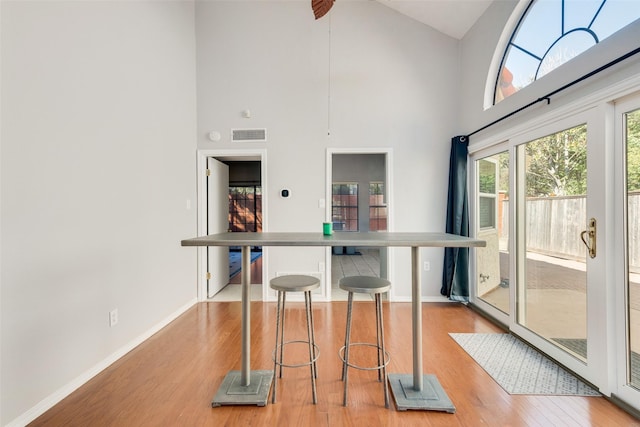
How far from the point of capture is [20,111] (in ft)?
5.14

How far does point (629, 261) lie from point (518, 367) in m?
1.06

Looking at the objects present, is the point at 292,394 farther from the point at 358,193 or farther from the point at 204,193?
the point at 358,193

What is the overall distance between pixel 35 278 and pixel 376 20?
13.8 feet

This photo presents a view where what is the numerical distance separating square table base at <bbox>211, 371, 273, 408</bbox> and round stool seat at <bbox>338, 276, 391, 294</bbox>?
85cm

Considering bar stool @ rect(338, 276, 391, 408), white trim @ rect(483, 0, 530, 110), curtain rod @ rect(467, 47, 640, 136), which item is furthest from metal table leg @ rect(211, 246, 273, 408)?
white trim @ rect(483, 0, 530, 110)

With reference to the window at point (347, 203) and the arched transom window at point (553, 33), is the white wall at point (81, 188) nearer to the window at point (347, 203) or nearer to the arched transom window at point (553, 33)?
the arched transom window at point (553, 33)

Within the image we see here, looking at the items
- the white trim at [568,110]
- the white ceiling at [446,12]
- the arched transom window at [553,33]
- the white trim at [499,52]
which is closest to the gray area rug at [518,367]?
the white trim at [568,110]

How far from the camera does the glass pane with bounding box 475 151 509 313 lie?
286 centimetres

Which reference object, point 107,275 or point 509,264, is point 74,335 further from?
point 509,264

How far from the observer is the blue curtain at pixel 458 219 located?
3.34 meters

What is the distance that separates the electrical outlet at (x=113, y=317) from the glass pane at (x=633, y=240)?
357 centimetres

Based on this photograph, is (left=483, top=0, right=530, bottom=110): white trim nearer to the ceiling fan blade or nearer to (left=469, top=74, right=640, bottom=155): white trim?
(left=469, top=74, right=640, bottom=155): white trim

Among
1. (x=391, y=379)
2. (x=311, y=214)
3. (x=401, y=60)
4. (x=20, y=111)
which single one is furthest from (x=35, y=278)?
(x=401, y=60)

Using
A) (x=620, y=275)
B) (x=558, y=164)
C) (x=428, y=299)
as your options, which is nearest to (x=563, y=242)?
(x=620, y=275)
